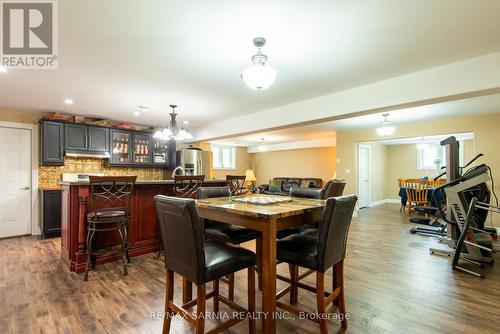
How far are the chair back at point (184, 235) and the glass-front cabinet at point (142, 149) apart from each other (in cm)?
472

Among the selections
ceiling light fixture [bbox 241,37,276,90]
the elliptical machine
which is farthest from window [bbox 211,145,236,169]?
ceiling light fixture [bbox 241,37,276,90]

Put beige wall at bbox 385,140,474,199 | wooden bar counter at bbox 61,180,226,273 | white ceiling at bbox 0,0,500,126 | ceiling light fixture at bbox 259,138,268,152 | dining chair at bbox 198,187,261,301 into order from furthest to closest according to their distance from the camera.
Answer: ceiling light fixture at bbox 259,138,268,152 → beige wall at bbox 385,140,474,199 → wooden bar counter at bbox 61,180,226,273 → dining chair at bbox 198,187,261,301 → white ceiling at bbox 0,0,500,126

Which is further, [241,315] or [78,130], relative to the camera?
[78,130]

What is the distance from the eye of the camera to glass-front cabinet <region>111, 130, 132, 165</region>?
5398 mm

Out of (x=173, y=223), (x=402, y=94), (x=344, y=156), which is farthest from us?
(x=344, y=156)

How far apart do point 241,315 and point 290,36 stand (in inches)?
87.8

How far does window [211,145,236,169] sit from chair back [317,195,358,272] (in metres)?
8.31

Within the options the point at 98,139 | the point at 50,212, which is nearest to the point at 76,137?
the point at 98,139

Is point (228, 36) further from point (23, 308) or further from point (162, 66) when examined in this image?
point (23, 308)

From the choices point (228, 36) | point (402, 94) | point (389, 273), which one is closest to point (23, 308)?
point (228, 36)

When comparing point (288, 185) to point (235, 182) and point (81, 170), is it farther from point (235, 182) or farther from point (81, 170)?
point (81, 170)

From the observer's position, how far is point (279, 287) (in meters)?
2.50

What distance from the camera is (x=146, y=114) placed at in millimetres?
4957

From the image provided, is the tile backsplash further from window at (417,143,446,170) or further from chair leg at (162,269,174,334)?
window at (417,143,446,170)
